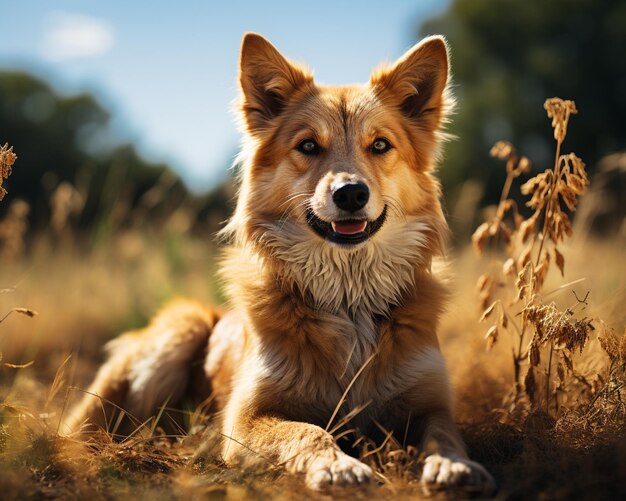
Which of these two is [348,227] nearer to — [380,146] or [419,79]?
[380,146]

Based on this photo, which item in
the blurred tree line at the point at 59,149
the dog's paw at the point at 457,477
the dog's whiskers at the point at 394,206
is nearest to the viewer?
the dog's paw at the point at 457,477

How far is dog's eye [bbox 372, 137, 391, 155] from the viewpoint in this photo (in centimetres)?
365

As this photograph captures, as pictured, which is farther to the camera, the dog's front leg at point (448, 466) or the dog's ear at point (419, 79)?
the dog's ear at point (419, 79)

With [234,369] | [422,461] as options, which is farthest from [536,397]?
[234,369]

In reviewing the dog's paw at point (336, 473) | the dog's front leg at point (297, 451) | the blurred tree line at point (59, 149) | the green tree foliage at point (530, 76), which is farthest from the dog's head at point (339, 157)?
the green tree foliage at point (530, 76)

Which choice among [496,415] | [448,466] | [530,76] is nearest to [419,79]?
[496,415]

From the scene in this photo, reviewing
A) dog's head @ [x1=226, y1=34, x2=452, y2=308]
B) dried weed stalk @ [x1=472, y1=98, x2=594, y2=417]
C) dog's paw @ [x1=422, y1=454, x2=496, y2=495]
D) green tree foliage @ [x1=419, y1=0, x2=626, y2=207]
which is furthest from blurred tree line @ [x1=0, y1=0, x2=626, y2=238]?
dog's paw @ [x1=422, y1=454, x2=496, y2=495]

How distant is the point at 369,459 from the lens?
2.86 m

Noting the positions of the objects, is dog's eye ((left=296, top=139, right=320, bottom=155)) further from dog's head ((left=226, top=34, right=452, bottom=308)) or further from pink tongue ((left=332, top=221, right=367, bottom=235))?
pink tongue ((left=332, top=221, right=367, bottom=235))

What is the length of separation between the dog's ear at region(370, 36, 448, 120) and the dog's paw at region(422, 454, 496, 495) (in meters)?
2.23

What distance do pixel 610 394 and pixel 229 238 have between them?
237 cm

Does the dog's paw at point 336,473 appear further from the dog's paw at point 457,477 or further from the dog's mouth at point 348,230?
the dog's mouth at point 348,230

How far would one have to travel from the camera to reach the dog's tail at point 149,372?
4160 millimetres

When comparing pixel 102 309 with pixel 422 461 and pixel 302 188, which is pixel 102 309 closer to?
pixel 302 188
